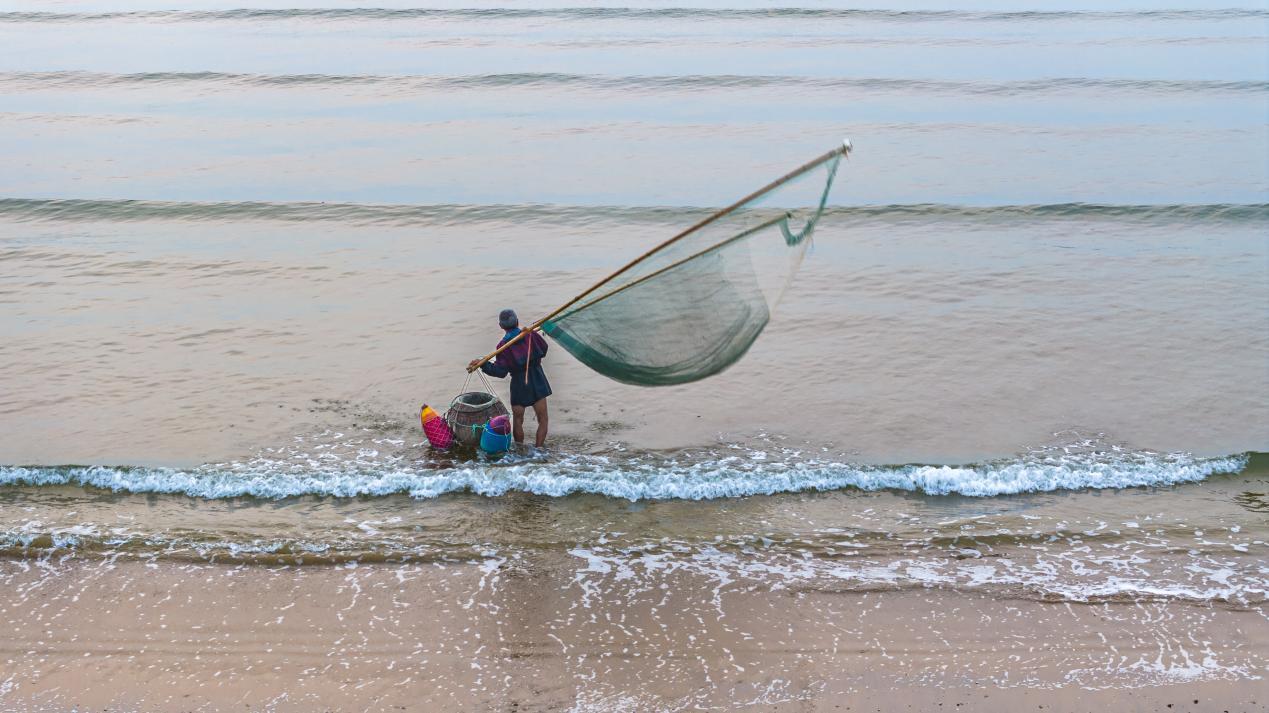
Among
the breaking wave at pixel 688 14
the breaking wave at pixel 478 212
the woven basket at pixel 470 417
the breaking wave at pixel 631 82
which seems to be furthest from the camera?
the breaking wave at pixel 688 14

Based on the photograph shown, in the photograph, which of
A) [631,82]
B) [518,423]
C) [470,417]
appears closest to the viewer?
[470,417]

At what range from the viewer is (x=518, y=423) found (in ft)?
26.2

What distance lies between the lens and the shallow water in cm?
612

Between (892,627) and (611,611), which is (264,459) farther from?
(892,627)

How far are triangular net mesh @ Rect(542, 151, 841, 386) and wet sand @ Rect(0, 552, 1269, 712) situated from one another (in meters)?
1.48

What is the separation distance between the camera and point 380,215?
15242 millimetres

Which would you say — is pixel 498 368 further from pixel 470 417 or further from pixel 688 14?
pixel 688 14

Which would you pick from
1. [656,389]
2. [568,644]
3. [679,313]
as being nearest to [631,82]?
[656,389]

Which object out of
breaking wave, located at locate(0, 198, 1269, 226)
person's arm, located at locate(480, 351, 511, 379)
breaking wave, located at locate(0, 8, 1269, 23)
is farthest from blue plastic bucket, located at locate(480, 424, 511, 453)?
breaking wave, located at locate(0, 8, 1269, 23)

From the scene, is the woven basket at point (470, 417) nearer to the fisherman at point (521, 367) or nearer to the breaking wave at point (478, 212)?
the fisherman at point (521, 367)

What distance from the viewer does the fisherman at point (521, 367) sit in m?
7.46

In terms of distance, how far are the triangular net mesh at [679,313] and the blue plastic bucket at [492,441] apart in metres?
0.95

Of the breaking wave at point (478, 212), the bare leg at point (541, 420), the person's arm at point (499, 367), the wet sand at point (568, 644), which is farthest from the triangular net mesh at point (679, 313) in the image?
the breaking wave at point (478, 212)

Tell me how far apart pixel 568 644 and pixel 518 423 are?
8.31 feet
